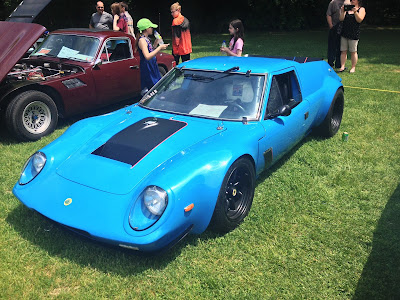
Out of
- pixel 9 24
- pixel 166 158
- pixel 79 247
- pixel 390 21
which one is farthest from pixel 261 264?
pixel 390 21

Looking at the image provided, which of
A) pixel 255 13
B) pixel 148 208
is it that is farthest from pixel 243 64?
pixel 255 13

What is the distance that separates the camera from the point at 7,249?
292 cm

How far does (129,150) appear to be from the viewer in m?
3.07

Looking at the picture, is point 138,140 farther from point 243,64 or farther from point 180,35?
point 180,35

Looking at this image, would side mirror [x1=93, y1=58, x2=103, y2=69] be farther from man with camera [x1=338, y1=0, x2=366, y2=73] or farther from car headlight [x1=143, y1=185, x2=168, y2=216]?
man with camera [x1=338, y1=0, x2=366, y2=73]

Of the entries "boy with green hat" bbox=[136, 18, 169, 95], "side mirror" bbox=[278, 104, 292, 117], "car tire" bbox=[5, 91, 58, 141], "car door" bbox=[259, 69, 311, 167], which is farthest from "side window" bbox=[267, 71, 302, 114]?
→ "car tire" bbox=[5, 91, 58, 141]

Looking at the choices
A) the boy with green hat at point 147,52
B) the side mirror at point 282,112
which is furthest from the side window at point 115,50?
the side mirror at point 282,112

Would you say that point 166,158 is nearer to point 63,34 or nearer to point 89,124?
point 89,124

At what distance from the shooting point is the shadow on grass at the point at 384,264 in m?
2.54

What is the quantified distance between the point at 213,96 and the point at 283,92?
85 cm

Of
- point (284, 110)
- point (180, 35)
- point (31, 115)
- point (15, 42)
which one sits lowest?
point (31, 115)

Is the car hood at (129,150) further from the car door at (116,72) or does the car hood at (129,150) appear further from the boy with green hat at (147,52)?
the car door at (116,72)

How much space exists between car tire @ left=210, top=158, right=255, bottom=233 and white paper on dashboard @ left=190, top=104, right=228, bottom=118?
65 cm

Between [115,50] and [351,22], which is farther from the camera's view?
[351,22]
